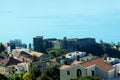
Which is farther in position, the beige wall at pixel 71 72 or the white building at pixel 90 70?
the beige wall at pixel 71 72

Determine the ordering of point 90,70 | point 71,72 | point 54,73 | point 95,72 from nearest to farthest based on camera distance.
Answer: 1. point 90,70
2. point 71,72
3. point 95,72
4. point 54,73

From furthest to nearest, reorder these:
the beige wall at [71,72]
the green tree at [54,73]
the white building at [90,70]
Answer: the green tree at [54,73] < the beige wall at [71,72] < the white building at [90,70]

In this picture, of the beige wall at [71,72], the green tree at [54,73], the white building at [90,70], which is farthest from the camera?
the green tree at [54,73]

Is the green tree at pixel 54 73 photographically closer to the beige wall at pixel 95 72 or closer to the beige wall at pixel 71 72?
the beige wall at pixel 71 72

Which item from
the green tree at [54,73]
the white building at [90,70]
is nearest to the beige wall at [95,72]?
the white building at [90,70]

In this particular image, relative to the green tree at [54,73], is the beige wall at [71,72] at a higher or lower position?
higher

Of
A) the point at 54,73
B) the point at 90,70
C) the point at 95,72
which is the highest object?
the point at 90,70

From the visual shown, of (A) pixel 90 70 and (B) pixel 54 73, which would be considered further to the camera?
(B) pixel 54 73

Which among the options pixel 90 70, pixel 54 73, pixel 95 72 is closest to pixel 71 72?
pixel 90 70

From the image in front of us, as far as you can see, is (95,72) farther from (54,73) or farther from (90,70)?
(54,73)

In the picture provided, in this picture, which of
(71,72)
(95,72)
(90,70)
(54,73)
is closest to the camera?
(90,70)

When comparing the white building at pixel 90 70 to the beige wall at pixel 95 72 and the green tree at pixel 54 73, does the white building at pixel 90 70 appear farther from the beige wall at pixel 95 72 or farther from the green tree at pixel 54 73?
the green tree at pixel 54 73

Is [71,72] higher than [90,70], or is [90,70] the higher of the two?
[90,70]

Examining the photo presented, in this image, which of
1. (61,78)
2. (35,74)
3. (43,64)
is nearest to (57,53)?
(43,64)
